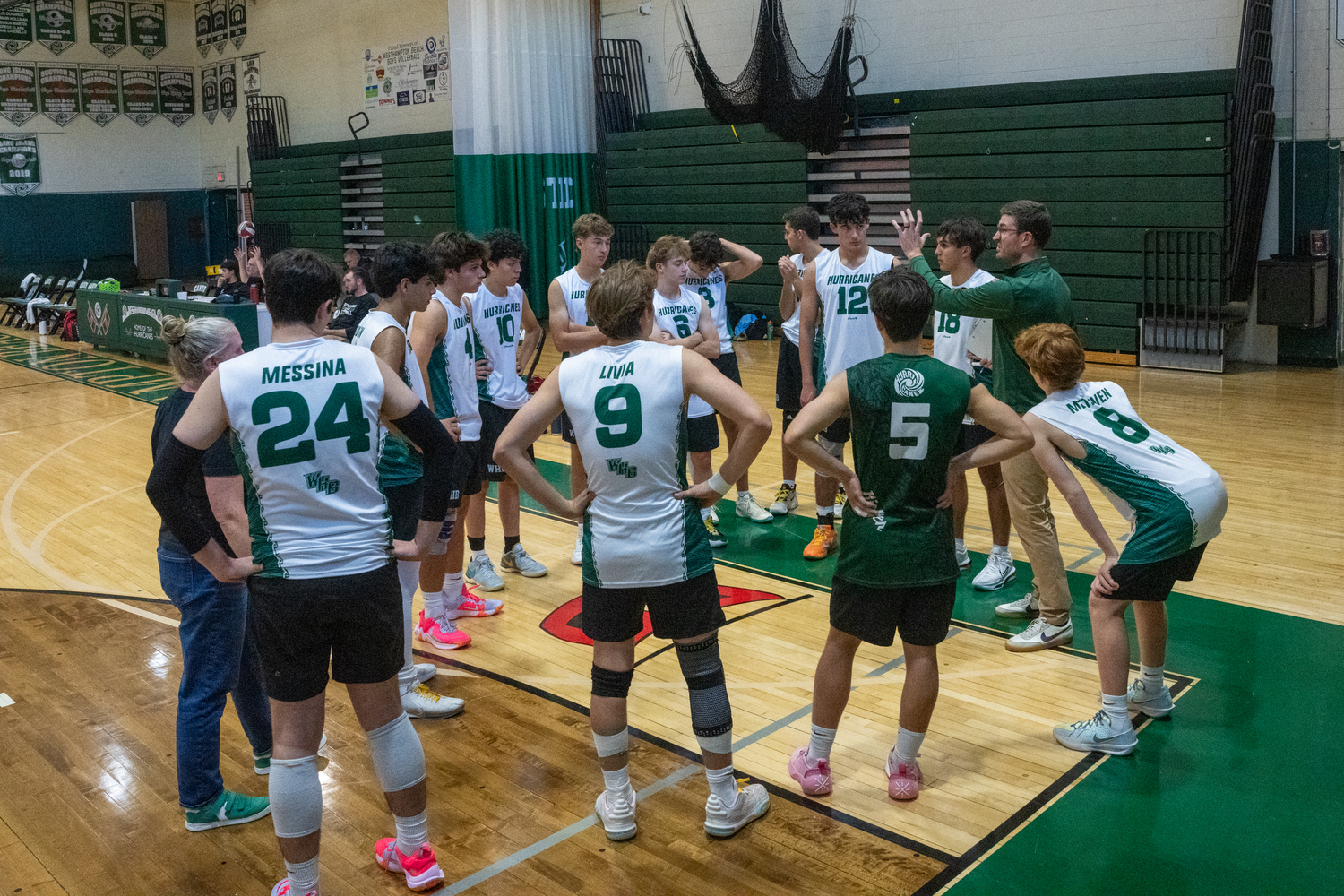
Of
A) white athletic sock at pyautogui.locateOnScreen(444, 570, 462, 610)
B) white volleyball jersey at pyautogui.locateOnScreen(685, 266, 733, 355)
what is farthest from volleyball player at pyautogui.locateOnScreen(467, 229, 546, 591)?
white volleyball jersey at pyautogui.locateOnScreen(685, 266, 733, 355)

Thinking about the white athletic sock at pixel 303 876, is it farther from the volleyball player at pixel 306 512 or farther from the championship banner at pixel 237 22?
the championship banner at pixel 237 22

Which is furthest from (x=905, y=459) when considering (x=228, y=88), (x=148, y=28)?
(x=148, y=28)

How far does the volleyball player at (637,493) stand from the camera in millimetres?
3133

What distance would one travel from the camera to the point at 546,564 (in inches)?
244

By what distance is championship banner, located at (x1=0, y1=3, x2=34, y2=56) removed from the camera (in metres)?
21.9

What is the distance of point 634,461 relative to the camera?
3154 millimetres

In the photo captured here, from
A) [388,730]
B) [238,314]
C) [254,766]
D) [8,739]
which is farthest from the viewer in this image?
[238,314]

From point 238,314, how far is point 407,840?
10.6m

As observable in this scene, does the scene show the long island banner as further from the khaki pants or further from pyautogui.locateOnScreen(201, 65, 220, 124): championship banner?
the khaki pants

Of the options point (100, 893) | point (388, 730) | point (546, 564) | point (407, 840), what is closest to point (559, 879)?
point (407, 840)

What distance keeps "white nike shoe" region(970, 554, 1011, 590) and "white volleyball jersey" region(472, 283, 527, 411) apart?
8.02 ft

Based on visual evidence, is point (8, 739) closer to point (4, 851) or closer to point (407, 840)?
point (4, 851)

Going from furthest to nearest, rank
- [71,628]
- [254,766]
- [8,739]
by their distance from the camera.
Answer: [71,628] < [8,739] < [254,766]

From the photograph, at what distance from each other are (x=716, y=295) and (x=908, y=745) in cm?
355
